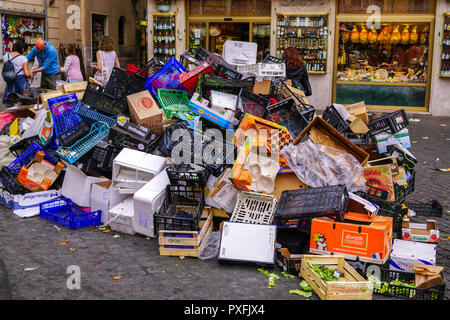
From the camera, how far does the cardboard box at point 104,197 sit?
5.64 meters

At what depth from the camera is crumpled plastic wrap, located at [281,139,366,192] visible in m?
5.22

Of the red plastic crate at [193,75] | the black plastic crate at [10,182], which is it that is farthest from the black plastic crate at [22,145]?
the red plastic crate at [193,75]

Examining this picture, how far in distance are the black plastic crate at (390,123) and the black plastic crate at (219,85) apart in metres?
1.62

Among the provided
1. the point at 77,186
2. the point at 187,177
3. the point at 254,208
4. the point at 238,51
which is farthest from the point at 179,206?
the point at 238,51

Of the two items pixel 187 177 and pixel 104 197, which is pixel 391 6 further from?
pixel 104 197

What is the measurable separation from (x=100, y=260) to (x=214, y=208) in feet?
4.32

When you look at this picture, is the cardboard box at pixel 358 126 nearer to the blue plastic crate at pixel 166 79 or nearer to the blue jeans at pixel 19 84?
the blue plastic crate at pixel 166 79

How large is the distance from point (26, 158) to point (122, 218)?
1.77 metres

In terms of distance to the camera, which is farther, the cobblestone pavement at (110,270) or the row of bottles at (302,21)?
the row of bottles at (302,21)

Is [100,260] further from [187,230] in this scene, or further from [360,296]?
[360,296]

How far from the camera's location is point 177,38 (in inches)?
564

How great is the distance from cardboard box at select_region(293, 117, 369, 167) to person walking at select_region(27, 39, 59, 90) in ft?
22.4

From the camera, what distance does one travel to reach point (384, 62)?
13383 millimetres

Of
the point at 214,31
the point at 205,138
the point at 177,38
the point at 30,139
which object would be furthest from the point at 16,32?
the point at 205,138
